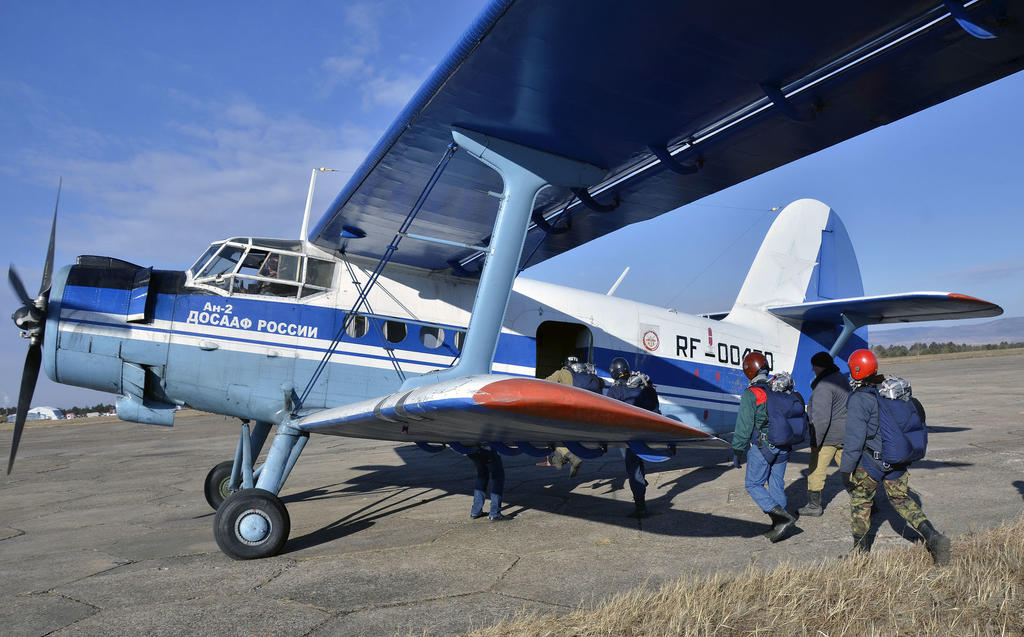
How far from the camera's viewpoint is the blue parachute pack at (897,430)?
14.4 ft

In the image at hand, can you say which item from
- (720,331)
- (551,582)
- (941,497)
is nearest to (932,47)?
(551,582)

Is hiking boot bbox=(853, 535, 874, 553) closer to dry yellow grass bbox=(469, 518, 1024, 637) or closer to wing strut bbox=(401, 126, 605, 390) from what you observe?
dry yellow grass bbox=(469, 518, 1024, 637)

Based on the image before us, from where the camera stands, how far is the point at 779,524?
5316 mm

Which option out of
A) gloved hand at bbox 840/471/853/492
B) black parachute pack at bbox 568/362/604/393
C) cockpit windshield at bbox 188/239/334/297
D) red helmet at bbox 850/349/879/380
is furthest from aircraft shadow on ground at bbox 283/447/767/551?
cockpit windshield at bbox 188/239/334/297

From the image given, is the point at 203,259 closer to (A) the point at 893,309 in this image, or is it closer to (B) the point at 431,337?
(B) the point at 431,337

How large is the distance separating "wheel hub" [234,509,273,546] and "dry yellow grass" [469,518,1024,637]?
2.66 m

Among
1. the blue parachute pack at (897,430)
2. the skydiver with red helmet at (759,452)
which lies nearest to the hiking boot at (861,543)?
the blue parachute pack at (897,430)

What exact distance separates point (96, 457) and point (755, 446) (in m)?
13.3

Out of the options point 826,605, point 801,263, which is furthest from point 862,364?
point 801,263

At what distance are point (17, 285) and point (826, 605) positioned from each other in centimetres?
738

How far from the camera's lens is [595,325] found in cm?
852

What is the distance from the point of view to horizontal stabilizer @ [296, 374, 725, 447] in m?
3.44

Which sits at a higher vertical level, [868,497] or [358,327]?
[358,327]

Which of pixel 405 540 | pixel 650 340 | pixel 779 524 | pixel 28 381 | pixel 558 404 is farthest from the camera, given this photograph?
pixel 650 340
